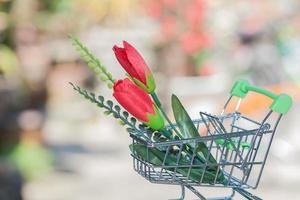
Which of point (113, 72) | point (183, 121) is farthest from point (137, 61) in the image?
point (113, 72)

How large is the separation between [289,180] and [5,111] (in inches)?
94.1

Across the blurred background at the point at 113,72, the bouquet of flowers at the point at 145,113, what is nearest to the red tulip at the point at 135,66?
the bouquet of flowers at the point at 145,113

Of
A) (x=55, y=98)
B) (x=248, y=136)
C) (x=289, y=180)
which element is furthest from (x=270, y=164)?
(x=248, y=136)

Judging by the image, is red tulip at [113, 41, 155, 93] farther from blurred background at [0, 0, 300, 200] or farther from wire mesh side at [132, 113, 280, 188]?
blurred background at [0, 0, 300, 200]

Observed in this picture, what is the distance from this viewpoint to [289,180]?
5.78 meters

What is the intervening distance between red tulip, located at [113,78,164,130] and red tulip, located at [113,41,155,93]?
1 centimetres

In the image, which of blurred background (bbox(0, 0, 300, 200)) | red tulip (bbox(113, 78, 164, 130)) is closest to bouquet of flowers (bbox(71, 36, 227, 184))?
red tulip (bbox(113, 78, 164, 130))

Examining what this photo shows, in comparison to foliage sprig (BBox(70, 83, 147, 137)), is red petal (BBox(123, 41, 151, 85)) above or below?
above

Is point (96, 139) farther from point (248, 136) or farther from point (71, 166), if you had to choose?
point (248, 136)

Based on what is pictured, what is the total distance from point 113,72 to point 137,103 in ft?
20.4

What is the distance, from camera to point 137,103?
0.99 metres

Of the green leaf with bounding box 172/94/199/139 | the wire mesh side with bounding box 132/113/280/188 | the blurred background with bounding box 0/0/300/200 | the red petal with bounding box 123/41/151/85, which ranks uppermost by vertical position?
the blurred background with bounding box 0/0/300/200

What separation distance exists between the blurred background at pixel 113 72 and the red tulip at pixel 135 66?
2.96m

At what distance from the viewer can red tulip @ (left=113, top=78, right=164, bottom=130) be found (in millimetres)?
972
